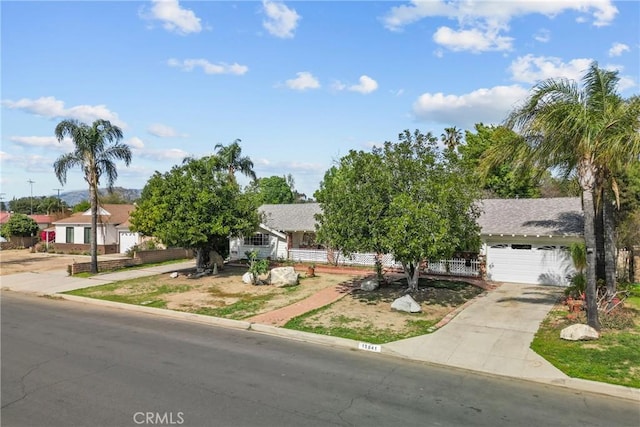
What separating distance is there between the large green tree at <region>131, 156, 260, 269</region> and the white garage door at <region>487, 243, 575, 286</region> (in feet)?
43.8

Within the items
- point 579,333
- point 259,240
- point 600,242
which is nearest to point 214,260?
point 259,240

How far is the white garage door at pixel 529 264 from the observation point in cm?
2170

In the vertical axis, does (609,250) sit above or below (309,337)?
above

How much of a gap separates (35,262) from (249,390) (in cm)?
3333

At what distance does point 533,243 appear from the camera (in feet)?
73.3

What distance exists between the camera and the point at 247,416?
7.20 meters

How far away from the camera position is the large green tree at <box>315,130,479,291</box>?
15.5 m

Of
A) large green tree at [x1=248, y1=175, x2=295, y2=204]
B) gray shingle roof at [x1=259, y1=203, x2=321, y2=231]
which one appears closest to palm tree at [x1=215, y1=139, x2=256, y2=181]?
gray shingle roof at [x1=259, y1=203, x2=321, y2=231]

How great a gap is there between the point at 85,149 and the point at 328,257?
645 inches

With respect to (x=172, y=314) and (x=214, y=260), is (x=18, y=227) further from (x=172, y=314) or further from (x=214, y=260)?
(x=172, y=314)

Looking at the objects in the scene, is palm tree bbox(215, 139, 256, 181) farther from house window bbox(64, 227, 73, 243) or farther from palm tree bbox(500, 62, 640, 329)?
palm tree bbox(500, 62, 640, 329)

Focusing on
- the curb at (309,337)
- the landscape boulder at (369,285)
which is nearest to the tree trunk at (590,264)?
the curb at (309,337)

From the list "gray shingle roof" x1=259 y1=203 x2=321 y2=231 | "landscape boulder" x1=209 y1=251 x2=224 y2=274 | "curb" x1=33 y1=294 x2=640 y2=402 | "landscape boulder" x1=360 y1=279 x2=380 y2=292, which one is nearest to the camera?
"curb" x1=33 y1=294 x2=640 y2=402

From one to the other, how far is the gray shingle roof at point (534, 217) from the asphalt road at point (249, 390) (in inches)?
519
